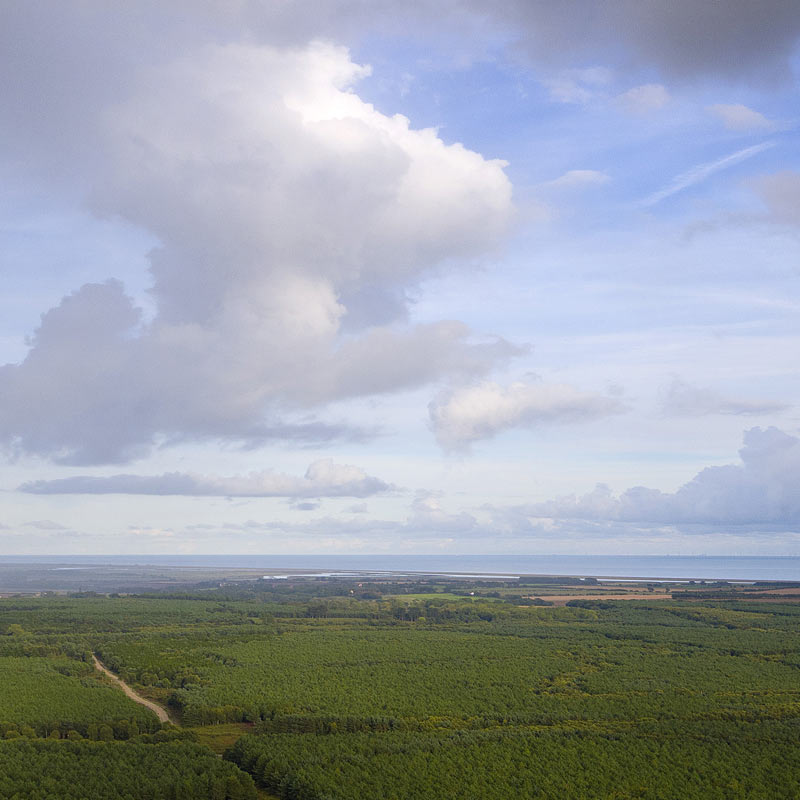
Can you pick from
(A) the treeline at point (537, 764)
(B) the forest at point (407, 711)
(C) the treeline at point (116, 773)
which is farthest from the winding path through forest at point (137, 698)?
(A) the treeline at point (537, 764)

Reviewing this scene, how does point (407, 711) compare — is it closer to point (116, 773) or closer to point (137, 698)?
point (116, 773)

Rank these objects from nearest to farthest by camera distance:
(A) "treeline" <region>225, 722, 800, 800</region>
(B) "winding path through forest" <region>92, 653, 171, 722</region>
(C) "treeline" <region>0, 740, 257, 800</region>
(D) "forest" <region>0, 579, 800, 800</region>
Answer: (C) "treeline" <region>0, 740, 257, 800</region>
(A) "treeline" <region>225, 722, 800, 800</region>
(D) "forest" <region>0, 579, 800, 800</region>
(B) "winding path through forest" <region>92, 653, 171, 722</region>

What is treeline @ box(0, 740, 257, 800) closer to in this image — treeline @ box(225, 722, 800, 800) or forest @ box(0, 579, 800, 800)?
forest @ box(0, 579, 800, 800)

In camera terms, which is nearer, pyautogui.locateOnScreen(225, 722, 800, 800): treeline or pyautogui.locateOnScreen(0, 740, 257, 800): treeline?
pyautogui.locateOnScreen(0, 740, 257, 800): treeline

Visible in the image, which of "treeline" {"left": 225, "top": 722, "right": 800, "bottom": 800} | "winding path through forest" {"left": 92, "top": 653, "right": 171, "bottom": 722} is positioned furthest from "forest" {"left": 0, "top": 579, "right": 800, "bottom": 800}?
"winding path through forest" {"left": 92, "top": 653, "right": 171, "bottom": 722}

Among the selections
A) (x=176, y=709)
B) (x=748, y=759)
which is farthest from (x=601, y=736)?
(x=176, y=709)

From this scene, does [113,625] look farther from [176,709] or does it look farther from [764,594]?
[764,594]

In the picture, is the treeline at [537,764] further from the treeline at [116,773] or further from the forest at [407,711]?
the treeline at [116,773]

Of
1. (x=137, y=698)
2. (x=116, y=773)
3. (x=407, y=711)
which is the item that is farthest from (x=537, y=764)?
(x=137, y=698)
